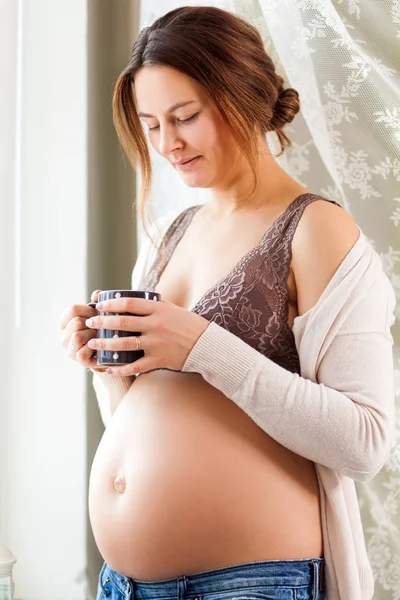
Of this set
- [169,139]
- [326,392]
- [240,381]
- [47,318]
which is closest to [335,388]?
[326,392]

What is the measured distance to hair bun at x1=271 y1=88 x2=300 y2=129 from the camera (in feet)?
4.48

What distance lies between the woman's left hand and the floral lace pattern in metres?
0.11

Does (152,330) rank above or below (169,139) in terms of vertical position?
below

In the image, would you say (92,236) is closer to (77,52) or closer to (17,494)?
(77,52)

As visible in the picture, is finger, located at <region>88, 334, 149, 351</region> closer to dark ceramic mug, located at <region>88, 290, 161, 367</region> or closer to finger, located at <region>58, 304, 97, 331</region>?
dark ceramic mug, located at <region>88, 290, 161, 367</region>

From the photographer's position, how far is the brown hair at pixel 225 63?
1242 mm

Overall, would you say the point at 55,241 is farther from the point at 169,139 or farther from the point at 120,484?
the point at 120,484

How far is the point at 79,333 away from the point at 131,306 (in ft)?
0.51

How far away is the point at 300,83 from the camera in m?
1.53

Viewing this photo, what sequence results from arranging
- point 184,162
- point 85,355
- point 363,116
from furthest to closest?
point 363,116, point 184,162, point 85,355

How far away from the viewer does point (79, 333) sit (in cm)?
121

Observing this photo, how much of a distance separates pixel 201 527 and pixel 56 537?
0.88m

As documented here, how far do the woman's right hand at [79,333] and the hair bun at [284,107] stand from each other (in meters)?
0.46

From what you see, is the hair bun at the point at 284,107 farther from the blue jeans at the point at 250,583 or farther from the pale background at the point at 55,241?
the blue jeans at the point at 250,583
